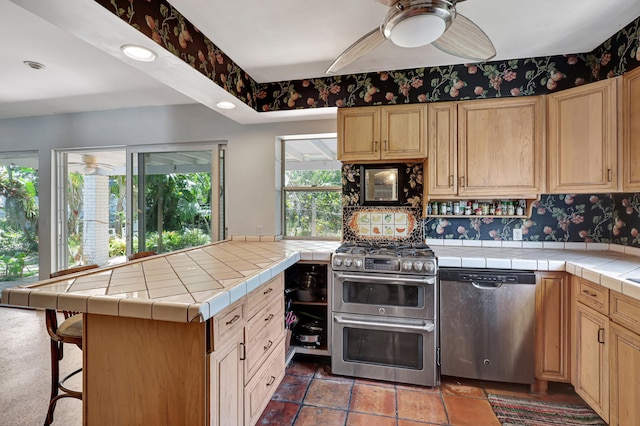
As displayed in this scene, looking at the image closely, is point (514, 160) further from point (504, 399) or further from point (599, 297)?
point (504, 399)

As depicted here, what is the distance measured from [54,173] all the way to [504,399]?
5.04 meters

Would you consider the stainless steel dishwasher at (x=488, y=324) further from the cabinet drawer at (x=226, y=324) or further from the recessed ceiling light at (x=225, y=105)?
the recessed ceiling light at (x=225, y=105)

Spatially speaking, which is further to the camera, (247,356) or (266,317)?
(266,317)

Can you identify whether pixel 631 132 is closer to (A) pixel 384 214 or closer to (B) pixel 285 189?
(A) pixel 384 214

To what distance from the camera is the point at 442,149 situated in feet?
7.92

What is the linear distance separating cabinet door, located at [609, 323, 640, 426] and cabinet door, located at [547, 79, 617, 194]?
1.00 m

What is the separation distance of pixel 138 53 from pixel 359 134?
1627 mm

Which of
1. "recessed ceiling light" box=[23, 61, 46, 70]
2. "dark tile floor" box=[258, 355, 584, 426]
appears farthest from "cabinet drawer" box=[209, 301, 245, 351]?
"recessed ceiling light" box=[23, 61, 46, 70]

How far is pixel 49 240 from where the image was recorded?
3.58 m

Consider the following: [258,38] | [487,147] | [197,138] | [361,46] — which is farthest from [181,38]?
[487,147]

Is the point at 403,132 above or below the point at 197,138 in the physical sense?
below

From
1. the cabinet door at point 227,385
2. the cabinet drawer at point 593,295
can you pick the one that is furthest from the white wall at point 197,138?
the cabinet drawer at point 593,295

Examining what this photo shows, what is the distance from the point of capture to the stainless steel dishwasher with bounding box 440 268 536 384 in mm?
2033

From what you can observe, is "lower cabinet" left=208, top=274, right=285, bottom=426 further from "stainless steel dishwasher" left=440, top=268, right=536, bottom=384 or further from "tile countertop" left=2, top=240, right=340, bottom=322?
"stainless steel dishwasher" left=440, top=268, right=536, bottom=384
